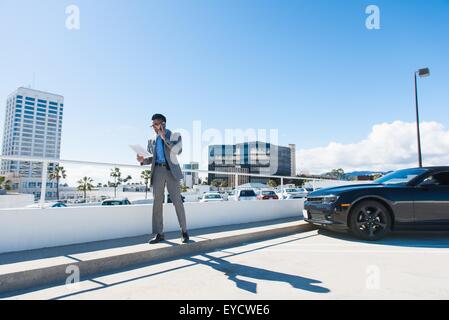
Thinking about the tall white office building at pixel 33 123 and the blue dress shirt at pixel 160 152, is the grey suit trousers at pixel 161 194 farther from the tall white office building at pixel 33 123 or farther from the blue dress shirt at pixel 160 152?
the tall white office building at pixel 33 123

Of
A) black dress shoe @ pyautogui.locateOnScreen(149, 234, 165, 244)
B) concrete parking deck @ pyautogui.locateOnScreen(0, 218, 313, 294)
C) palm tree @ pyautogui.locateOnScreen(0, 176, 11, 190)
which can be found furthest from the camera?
black dress shoe @ pyautogui.locateOnScreen(149, 234, 165, 244)

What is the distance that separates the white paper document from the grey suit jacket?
0.08 metres

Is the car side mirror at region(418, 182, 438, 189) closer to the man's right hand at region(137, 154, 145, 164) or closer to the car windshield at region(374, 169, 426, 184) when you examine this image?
the car windshield at region(374, 169, 426, 184)

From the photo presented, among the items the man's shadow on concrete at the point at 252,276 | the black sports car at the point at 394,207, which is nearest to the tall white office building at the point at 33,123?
the man's shadow on concrete at the point at 252,276

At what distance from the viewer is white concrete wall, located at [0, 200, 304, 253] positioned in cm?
370

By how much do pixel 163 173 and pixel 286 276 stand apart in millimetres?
2466

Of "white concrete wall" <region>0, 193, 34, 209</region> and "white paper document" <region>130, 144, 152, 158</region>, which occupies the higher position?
"white paper document" <region>130, 144, 152, 158</region>

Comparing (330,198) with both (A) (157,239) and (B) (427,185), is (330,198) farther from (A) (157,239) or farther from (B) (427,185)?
(A) (157,239)

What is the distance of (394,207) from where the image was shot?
5.11 meters

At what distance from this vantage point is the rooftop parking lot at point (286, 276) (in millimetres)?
2562

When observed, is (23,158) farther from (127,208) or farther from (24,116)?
(24,116)

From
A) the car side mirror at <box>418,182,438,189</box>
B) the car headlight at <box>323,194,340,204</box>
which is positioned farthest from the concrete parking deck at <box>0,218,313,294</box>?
the car side mirror at <box>418,182,438,189</box>

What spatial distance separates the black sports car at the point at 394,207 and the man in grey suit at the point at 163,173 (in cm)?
311
